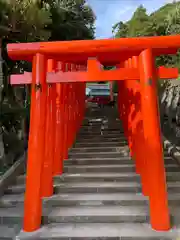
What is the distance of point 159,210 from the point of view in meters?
4.51

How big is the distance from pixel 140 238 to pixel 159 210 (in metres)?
0.54

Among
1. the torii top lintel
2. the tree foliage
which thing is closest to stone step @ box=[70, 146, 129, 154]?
the tree foliage

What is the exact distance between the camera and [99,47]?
4746 millimetres

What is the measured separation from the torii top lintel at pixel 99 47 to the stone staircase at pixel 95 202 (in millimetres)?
2902

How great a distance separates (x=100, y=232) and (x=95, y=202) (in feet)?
3.16

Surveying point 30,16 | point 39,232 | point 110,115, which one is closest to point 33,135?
point 39,232

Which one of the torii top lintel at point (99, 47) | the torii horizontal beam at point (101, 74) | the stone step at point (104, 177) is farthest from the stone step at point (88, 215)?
the torii top lintel at point (99, 47)

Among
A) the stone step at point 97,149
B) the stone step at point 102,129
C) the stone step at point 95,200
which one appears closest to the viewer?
the stone step at point 95,200

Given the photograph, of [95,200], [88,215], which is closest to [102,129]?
[95,200]

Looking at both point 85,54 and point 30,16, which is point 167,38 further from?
point 30,16

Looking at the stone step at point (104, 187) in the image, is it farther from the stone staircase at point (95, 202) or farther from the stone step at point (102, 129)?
the stone step at point (102, 129)

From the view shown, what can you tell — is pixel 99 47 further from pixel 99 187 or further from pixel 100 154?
pixel 100 154

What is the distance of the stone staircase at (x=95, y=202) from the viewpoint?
466cm

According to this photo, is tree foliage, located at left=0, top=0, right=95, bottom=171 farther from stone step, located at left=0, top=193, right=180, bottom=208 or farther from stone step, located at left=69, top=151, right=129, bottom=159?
stone step, located at left=0, top=193, right=180, bottom=208
